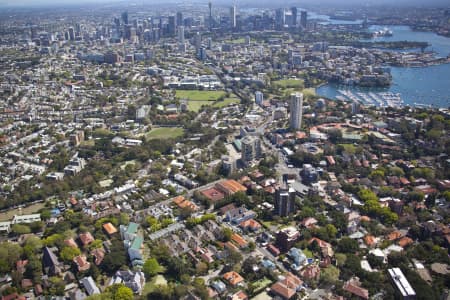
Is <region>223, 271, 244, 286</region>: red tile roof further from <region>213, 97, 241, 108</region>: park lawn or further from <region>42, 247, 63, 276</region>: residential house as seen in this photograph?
<region>213, 97, 241, 108</region>: park lawn

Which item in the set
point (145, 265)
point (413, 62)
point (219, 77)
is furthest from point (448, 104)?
point (145, 265)

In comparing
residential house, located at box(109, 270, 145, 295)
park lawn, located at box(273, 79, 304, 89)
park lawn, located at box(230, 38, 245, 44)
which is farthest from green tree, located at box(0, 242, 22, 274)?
park lawn, located at box(230, 38, 245, 44)

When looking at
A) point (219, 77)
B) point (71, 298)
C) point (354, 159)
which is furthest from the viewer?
point (219, 77)

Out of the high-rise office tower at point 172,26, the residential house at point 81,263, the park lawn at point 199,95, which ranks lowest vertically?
the residential house at point 81,263

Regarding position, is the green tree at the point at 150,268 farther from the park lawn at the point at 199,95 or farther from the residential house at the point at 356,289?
the park lawn at the point at 199,95

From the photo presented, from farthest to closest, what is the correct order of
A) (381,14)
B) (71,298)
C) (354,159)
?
(381,14) < (354,159) < (71,298)

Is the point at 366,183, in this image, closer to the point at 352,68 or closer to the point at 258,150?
the point at 258,150

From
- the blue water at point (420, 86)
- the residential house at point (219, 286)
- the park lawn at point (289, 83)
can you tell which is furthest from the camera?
the park lawn at point (289, 83)

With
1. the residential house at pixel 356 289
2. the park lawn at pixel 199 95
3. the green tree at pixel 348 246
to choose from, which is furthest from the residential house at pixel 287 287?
the park lawn at pixel 199 95
